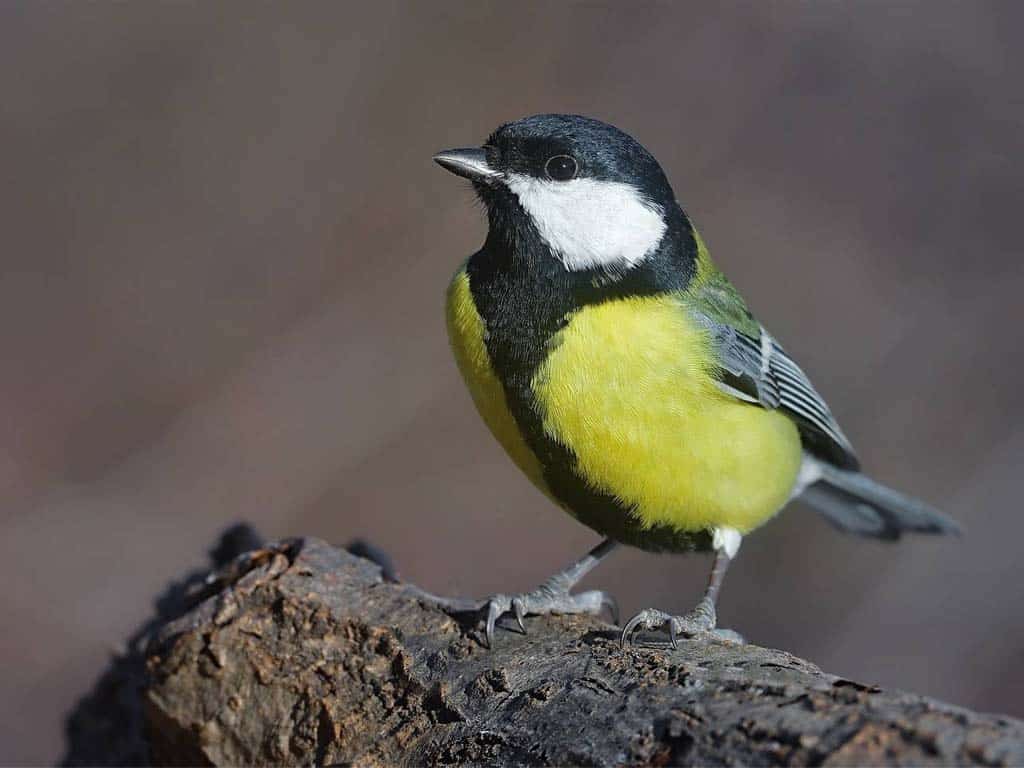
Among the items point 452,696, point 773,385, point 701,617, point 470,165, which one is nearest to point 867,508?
point 773,385

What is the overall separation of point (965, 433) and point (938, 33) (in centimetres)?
222

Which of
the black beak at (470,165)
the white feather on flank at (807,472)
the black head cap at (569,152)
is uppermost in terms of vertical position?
the black head cap at (569,152)

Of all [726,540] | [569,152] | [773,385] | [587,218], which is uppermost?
[569,152]

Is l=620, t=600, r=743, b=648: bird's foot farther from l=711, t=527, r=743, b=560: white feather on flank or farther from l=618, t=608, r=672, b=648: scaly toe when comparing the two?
l=711, t=527, r=743, b=560: white feather on flank

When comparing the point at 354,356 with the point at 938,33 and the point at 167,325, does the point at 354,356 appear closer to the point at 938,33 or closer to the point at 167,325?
the point at 167,325

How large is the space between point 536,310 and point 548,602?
62 cm

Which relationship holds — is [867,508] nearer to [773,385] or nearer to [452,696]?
[773,385]

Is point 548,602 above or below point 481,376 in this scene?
below

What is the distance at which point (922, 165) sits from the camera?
613 cm

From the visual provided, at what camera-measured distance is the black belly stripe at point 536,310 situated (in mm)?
2412

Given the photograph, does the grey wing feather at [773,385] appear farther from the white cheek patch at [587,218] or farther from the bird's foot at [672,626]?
the bird's foot at [672,626]

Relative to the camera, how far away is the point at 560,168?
2518 mm

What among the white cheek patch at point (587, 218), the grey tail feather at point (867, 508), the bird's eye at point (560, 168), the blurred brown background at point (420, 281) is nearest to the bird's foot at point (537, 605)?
the white cheek patch at point (587, 218)

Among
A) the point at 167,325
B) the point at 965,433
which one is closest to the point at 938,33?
the point at 965,433
